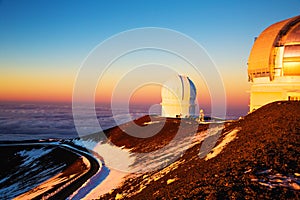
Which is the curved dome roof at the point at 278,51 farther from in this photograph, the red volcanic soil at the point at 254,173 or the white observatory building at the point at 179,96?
the white observatory building at the point at 179,96

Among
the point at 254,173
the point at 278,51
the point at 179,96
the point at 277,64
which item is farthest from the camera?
the point at 179,96

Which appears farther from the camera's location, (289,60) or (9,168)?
(9,168)

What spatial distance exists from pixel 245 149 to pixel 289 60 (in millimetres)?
14738

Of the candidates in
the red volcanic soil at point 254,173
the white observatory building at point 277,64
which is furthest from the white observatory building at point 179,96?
the red volcanic soil at point 254,173

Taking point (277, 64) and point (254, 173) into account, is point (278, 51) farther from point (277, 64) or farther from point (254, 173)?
point (254, 173)

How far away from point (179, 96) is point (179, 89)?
1095mm

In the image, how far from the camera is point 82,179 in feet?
61.3

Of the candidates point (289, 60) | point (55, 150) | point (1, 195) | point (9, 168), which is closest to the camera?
point (1, 195)

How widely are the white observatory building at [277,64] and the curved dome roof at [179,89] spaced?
14.4 metres

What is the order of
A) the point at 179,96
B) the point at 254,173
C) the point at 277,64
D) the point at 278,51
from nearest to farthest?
the point at 254,173 < the point at 278,51 < the point at 277,64 < the point at 179,96

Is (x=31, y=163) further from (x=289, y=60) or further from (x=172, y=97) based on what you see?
(x=289, y=60)

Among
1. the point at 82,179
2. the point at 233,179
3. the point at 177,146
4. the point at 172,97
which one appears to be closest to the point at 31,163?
the point at 82,179

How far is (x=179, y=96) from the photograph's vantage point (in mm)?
40469

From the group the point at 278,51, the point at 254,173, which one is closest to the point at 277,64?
the point at 278,51
